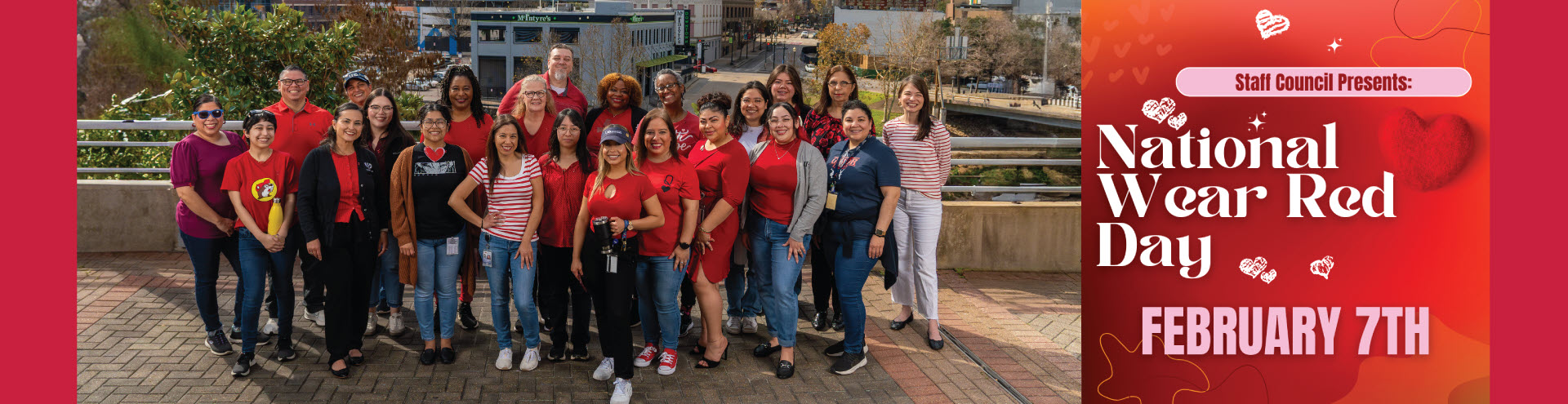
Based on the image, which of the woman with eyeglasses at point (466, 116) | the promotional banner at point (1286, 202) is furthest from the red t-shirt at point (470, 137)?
the promotional banner at point (1286, 202)

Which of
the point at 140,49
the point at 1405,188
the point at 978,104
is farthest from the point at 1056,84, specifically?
the point at 1405,188

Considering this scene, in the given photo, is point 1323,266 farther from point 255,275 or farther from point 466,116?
point 255,275

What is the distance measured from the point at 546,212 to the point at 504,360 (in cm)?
78

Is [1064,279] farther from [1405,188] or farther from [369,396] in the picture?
[369,396]

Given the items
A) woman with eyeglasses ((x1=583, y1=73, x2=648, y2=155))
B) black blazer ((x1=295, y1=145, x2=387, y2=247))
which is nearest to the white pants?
woman with eyeglasses ((x1=583, y1=73, x2=648, y2=155))

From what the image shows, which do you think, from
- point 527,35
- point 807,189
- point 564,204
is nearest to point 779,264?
point 807,189

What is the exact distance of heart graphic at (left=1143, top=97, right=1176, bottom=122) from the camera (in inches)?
164

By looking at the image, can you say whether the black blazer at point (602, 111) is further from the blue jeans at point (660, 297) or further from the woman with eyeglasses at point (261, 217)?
the woman with eyeglasses at point (261, 217)

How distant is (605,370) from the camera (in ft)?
17.7

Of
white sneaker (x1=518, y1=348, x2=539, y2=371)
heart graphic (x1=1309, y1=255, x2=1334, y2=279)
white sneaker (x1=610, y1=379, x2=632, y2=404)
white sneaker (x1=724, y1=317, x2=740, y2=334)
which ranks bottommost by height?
white sneaker (x1=610, y1=379, x2=632, y2=404)

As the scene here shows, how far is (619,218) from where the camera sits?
4.97 metres

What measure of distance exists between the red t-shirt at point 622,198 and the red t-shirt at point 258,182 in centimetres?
147

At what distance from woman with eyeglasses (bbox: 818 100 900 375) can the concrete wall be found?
8.30ft

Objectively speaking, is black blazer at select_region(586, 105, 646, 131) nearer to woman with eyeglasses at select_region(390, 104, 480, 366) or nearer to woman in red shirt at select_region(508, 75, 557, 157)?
woman in red shirt at select_region(508, 75, 557, 157)
